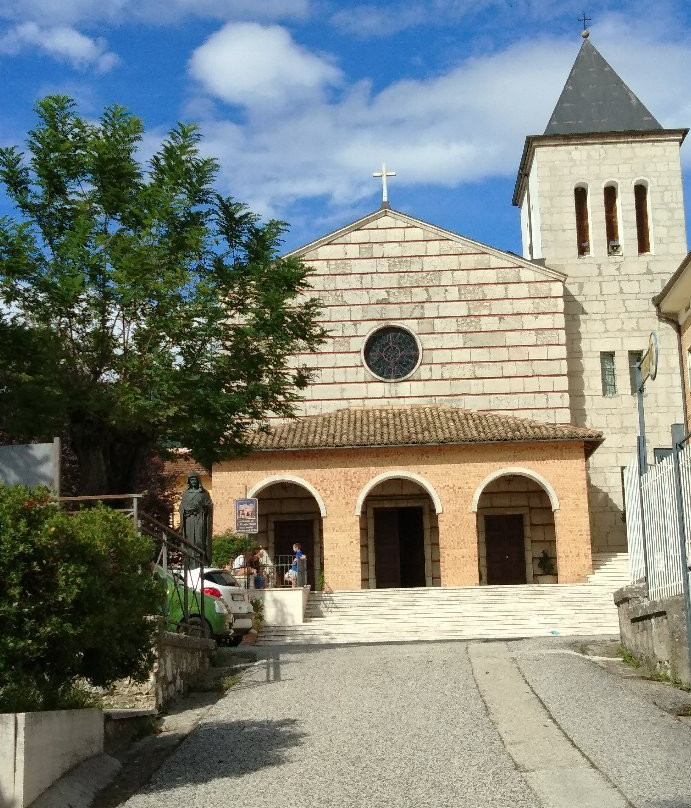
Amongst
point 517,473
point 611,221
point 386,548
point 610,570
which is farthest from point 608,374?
point 386,548

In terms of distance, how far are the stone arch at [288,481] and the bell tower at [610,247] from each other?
336 inches

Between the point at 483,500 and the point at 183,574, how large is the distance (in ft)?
67.3

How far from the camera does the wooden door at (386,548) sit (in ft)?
107

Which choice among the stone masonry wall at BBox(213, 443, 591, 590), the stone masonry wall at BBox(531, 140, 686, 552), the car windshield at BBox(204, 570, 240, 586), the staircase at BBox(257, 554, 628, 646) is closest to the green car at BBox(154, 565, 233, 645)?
the car windshield at BBox(204, 570, 240, 586)

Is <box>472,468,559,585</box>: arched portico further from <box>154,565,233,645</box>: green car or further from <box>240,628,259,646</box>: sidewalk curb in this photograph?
<box>154,565,233,645</box>: green car

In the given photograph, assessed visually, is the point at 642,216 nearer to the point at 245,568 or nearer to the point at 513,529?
the point at 513,529

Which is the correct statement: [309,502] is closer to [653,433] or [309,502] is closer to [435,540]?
[435,540]

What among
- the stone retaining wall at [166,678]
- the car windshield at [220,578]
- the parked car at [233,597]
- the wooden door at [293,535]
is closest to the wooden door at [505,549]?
the wooden door at [293,535]

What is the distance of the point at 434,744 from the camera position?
8.73 m

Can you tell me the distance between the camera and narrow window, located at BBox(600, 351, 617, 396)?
112 feet

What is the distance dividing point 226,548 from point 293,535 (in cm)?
523

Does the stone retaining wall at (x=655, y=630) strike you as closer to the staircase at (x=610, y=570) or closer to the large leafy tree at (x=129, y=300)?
the large leafy tree at (x=129, y=300)

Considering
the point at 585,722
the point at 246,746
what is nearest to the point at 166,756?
the point at 246,746

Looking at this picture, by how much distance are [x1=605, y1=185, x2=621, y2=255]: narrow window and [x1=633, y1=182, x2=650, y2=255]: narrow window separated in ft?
2.20
